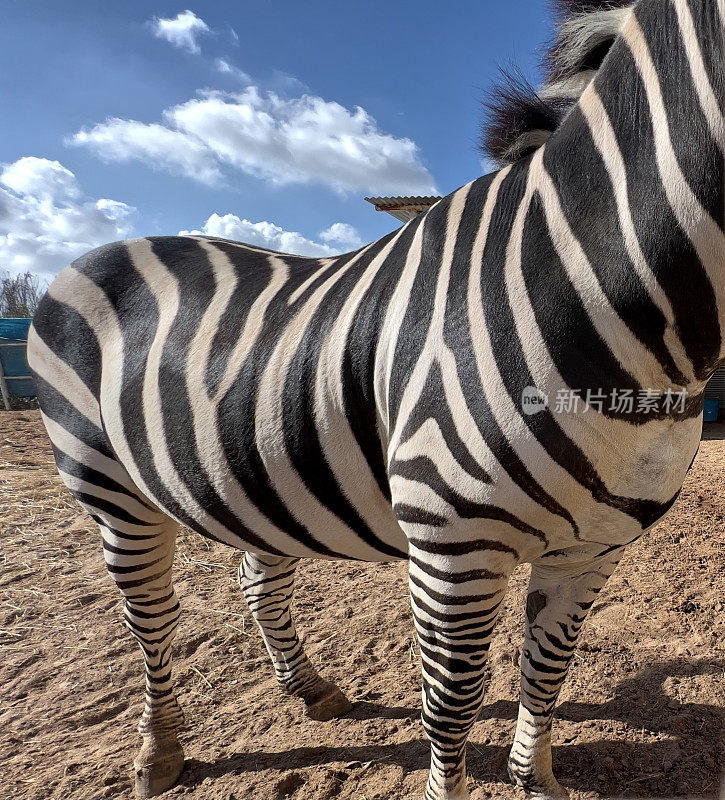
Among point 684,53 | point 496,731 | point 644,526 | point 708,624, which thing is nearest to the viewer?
point 684,53

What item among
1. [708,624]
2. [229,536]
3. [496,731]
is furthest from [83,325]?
[708,624]

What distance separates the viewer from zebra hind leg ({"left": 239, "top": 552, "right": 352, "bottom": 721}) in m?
2.54

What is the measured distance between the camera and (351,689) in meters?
2.66

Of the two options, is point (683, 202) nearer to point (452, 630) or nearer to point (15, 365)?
point (452, 630)

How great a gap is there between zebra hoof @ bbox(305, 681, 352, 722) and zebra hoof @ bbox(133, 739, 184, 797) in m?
0.63

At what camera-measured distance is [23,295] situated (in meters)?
20.6

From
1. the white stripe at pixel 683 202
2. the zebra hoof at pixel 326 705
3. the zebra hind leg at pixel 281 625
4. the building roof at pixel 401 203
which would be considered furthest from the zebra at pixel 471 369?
the building roof at pixel 401 203

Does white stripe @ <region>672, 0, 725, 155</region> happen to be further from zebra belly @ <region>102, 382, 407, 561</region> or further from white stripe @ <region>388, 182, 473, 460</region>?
zebra belly @ <region>102, 382, 407, 561</region>

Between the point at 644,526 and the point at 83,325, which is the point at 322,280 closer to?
the point at 83,325

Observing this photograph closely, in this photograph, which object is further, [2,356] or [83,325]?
[2,356]

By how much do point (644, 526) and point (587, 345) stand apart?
Result: 0.58 m

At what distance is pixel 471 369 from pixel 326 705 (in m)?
2.15

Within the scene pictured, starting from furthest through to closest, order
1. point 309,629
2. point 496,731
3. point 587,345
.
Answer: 1. point 309,629
2. point 496,731
3. point 587,345

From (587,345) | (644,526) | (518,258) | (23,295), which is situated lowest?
(644,526)
